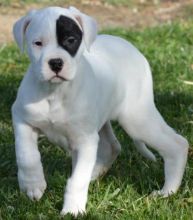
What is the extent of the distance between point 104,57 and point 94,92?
17.0 inches

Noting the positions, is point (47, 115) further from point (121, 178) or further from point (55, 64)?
point (121, 178)

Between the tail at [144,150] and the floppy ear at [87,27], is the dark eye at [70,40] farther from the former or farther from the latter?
the tail at [144,150]

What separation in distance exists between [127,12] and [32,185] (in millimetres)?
9521

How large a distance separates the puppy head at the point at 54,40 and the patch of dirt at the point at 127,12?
7339 millimetres

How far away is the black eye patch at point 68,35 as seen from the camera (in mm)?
4551

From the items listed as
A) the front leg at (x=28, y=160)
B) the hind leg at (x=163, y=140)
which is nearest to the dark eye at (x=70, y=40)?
the front leg at (x=28, y=160)

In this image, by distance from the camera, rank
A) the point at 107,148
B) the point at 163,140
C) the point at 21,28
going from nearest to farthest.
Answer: the point at 21,28 < the point at 163,140 < the point at 107,148

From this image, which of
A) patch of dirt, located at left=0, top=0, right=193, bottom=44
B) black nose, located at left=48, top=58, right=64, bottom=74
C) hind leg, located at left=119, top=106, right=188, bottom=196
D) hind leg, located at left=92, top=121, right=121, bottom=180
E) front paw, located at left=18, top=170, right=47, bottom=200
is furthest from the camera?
patch of dirt, located at left=0, top=0, right=193, bottom=44

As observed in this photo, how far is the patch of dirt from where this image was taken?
12.8 meters

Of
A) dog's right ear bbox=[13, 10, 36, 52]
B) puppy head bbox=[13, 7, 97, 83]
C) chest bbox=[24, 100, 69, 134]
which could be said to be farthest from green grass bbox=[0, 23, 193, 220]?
dog's right ear bbox=[13, 10, 36, 52]

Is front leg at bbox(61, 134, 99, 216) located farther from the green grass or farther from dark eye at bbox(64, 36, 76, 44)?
dark eye at bbox(64, 36, 76, 44)

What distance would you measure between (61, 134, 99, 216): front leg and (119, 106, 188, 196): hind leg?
0.50 metres

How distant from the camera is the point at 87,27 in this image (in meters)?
4.75

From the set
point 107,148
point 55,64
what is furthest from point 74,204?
point 107,148
